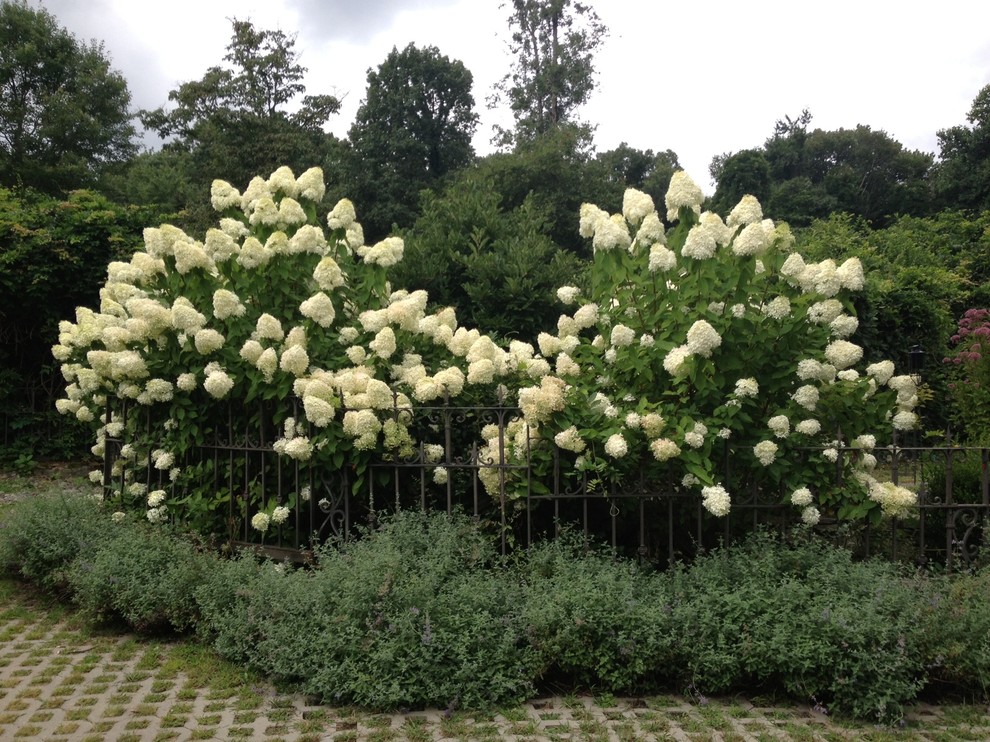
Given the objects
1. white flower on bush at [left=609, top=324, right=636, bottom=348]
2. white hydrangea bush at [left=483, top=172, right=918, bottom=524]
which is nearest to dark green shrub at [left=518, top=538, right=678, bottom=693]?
white hydrangea bush at [left=483, top=172, right=918, bottom=524]

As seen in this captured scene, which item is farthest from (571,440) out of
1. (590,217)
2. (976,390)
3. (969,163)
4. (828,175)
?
(828,175)

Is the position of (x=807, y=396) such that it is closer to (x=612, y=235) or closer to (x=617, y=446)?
(x=617, y=446)

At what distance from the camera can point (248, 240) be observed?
5.43 metres

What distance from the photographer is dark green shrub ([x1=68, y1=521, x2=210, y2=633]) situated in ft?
15.2

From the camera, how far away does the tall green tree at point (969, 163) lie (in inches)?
1159

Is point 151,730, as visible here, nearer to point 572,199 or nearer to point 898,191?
point 572,199

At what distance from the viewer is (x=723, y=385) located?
15.1ft

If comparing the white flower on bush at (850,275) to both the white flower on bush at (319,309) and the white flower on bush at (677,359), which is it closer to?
the white flower on bush at (677,359)

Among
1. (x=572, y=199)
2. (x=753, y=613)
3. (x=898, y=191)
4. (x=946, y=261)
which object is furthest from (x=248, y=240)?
(x=898, y=191)

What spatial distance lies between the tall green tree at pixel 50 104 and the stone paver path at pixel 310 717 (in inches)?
856

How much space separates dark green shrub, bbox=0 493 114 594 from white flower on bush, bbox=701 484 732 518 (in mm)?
3865

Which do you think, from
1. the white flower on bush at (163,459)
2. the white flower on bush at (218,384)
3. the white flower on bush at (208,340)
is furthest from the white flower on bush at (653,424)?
the white flower on bush at (163,459)

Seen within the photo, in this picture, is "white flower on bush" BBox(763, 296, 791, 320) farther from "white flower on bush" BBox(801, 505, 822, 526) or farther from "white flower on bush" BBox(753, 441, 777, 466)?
"white flower on bush" BBox(801, 505, 822, 526)

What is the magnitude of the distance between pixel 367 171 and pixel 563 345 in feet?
77.2
